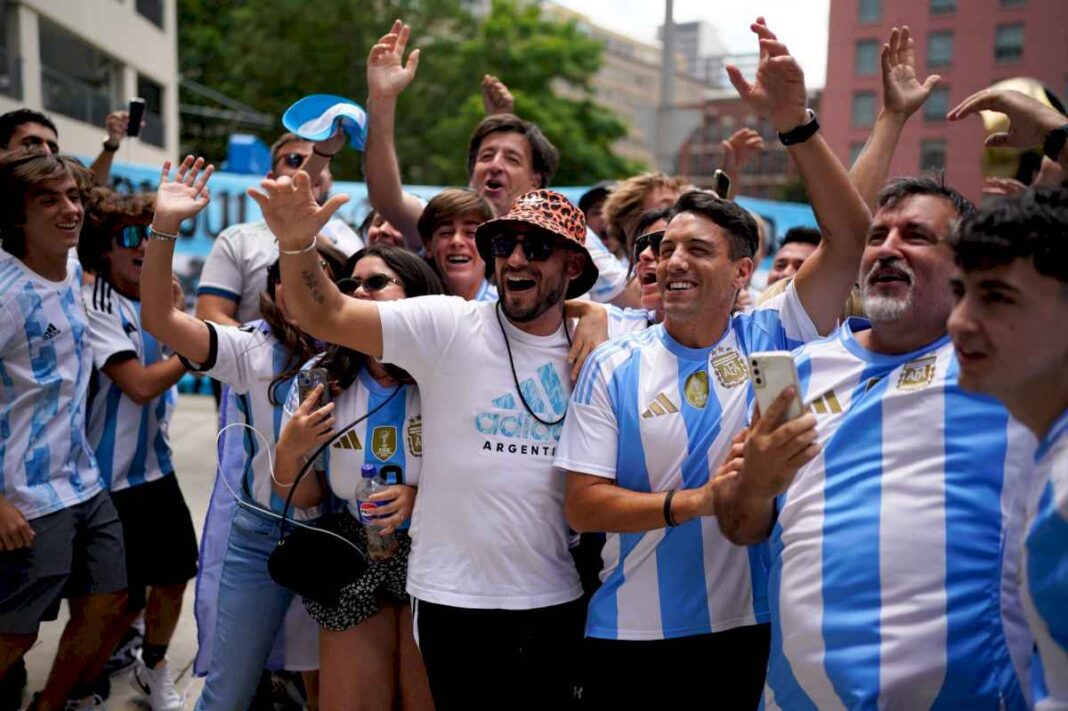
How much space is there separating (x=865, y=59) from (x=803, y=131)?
7.18 metres

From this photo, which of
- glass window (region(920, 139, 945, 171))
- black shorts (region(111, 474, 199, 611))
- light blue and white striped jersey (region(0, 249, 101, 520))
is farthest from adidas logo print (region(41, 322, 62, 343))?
glass window (region(920, 139, 945, 171))

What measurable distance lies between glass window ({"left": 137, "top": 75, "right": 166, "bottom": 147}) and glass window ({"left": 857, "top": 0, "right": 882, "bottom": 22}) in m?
18.1

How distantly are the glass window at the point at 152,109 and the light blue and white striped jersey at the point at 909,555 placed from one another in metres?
21.2

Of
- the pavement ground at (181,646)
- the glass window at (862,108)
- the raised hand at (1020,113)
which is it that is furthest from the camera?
the glass window at (862,108)

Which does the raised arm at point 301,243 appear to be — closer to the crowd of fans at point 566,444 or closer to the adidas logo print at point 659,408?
the crowd of fans at point 566,444

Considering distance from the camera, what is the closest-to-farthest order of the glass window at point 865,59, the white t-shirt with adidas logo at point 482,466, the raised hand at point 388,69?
the white t-shirt with adidas logo at point 482,466, the raised hand at point 388,69, the glass window at point 865,59

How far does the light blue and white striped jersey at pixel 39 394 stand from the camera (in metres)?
3.36

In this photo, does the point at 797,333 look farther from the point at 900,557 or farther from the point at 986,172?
the point at 986,172

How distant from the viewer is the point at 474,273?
3.65 meters

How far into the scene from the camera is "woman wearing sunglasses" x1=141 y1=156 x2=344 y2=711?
308 centimetres

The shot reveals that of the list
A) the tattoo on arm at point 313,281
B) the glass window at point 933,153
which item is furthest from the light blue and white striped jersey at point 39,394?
the glass window at point 933,153

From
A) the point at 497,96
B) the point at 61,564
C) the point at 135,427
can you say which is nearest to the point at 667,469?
the point at 61,564

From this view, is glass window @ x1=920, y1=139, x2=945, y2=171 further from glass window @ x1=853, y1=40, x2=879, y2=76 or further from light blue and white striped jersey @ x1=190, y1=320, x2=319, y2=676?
light blue and white striped jersey @ x1=190, y1=320, x2=319, y2=676

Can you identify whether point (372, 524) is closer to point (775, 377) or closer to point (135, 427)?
point (775, 377)
